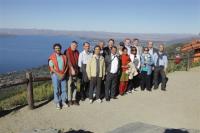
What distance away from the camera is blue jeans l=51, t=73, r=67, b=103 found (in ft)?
28.8

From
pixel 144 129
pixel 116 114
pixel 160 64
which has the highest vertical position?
pixel 160 64

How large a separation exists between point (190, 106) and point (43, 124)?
172 inches

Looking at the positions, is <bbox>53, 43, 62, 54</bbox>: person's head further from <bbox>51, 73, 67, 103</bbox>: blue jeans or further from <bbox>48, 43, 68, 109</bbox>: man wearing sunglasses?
<bbox>51, 73, 67, 103</bbox>: blue jeans

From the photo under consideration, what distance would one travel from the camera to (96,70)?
9.28 meters

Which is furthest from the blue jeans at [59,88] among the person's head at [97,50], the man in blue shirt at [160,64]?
the man in blue shirt at [160,64]

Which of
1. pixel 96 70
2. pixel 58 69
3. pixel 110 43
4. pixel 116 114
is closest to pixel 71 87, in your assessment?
pixel 58 69

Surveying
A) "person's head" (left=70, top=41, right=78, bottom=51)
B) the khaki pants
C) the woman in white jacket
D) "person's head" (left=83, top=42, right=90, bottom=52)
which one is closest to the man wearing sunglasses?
the khaki pants

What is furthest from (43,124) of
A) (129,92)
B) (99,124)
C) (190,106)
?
(190,106)

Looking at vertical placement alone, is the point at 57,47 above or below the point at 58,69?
above

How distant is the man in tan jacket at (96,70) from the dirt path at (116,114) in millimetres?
516

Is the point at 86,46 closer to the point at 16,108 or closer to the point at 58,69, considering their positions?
the point at 58,69

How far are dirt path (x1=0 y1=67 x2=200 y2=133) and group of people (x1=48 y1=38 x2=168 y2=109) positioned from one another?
338mm

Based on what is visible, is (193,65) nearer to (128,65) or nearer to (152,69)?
(152,69)

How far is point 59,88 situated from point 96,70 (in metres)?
1.12
